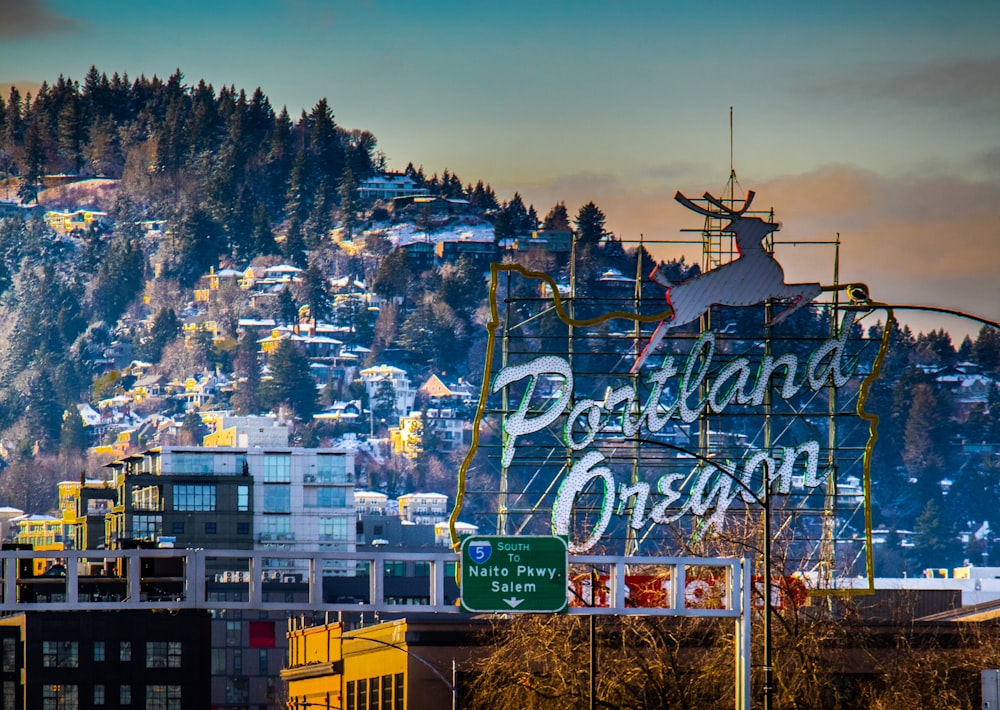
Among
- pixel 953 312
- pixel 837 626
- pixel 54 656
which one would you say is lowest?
pixel 54 656

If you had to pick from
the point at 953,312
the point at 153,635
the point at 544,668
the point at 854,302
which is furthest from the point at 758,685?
the point at 153,635

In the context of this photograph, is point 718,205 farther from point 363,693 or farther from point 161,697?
point 161,697

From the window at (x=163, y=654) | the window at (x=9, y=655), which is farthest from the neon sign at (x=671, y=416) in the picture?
the window at (x=9, y=655)

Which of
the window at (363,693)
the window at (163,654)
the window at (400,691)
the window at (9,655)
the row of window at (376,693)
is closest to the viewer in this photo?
the window at (400,691)

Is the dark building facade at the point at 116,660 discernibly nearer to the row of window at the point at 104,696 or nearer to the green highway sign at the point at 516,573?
the row of window at the point at 104,696

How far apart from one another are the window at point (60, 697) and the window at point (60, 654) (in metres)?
1.49

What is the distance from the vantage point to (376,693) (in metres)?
117

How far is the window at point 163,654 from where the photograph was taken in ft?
541

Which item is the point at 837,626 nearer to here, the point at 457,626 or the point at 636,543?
the point at 636,543

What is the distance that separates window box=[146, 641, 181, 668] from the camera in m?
165

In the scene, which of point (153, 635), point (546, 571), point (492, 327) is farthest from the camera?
point (153, 635)

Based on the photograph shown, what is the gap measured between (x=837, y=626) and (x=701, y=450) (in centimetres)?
1794

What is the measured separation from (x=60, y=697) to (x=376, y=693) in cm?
5352

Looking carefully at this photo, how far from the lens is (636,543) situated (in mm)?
91062
